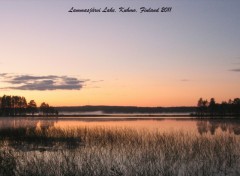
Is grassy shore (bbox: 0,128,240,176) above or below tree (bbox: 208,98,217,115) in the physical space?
below

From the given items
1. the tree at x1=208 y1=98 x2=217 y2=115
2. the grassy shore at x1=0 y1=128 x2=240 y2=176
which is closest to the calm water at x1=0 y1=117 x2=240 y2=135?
the grassy shore at x1=0 y1=128 x2=240 y2=176

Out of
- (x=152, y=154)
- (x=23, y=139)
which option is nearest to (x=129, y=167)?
(x=152, y=154)

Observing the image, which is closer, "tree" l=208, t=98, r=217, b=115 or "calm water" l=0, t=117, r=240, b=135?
"calm water" l=0, t=117, r=240, b=135

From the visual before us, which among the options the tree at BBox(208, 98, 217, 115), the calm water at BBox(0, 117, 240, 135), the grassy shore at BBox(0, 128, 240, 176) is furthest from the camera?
the tree at BBox(208, 98, 217, 115)

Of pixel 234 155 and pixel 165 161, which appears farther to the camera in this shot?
pixel 234 155

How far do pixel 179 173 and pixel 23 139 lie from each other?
22.8 meters

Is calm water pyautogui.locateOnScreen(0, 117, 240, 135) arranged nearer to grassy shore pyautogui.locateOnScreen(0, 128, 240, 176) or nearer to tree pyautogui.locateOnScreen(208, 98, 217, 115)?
grassy shore pyautogui.locateOnScreen(0, 128, 240, 176)

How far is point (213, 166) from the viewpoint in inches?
917

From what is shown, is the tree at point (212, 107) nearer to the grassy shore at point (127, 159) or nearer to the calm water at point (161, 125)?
the calm water at point (161, 125)

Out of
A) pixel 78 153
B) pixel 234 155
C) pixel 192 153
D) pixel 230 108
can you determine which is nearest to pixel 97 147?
pixel 78 153

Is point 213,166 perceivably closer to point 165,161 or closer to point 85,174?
point 165,161

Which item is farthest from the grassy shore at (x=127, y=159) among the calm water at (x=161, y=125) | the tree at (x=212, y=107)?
the tree at (x=212, y=107)

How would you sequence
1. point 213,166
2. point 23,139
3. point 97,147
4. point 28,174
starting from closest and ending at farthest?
point 28,174 → point 213,166 → point 97,147 → point 23,139

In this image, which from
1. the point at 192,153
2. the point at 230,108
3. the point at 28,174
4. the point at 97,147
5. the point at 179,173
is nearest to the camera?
the point at 28,174
